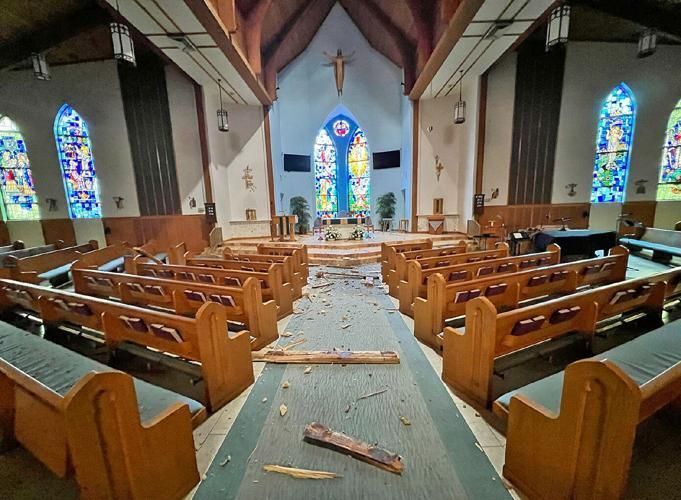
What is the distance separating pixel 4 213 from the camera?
7.90m

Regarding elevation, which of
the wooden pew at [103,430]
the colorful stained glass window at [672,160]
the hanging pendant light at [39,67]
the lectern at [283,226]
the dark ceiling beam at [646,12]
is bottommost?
the wooden pew at [103,430]

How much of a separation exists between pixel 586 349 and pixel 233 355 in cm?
261

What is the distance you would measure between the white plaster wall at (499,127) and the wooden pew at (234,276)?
7.17m

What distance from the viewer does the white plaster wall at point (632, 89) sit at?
7.55m

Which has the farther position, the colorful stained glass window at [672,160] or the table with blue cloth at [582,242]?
the colorful stained glass window at [672,160]

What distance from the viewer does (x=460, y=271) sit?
9.83 ft

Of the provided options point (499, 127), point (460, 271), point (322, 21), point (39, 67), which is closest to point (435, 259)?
point (460, 271)

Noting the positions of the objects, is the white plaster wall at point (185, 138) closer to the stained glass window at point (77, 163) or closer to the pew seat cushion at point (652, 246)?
the stained glass window at point (77, 163)

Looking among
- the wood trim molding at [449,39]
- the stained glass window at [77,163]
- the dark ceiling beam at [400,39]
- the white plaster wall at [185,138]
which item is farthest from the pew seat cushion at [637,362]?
the stained glass window at [77,163]

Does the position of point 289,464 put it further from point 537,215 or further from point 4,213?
point 4,213

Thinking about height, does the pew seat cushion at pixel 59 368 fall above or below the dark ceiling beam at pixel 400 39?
below

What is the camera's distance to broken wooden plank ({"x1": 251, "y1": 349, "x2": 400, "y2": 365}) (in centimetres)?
228

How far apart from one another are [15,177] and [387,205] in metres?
11.8

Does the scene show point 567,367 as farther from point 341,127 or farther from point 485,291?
point 341,127
